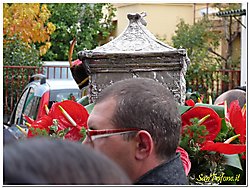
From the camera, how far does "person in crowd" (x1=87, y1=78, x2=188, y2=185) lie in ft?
6.46

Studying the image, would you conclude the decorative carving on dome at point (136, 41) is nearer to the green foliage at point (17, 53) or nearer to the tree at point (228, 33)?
the green foliage at point (17, 53)

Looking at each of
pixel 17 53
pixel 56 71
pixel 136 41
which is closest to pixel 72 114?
pixel 136 41

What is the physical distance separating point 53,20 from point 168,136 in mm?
18007

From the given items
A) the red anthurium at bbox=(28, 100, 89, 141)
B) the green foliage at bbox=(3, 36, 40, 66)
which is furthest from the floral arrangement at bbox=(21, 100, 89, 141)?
the green foliage at bbox=(3, 36, 40, 66)

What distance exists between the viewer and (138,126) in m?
2.00

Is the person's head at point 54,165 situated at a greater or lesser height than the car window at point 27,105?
greater

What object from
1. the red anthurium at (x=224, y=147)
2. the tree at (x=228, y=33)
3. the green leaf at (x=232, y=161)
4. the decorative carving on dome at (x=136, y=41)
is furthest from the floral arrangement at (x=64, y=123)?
the tree at (x=228, y=33)

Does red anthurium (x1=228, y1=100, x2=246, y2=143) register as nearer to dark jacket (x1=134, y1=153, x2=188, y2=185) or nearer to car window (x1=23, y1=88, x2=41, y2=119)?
dark jacket (x1=134, y1=153, x2=188, y2=185)

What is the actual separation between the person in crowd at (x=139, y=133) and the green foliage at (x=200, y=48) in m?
12.2

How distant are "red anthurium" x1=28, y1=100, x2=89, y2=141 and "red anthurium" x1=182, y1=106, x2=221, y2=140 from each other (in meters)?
0.43

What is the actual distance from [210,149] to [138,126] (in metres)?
0.93

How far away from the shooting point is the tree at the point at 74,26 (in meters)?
19.5

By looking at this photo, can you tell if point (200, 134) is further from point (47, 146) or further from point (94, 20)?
point (94, 20)

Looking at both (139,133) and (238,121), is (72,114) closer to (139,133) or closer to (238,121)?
(238,121)
